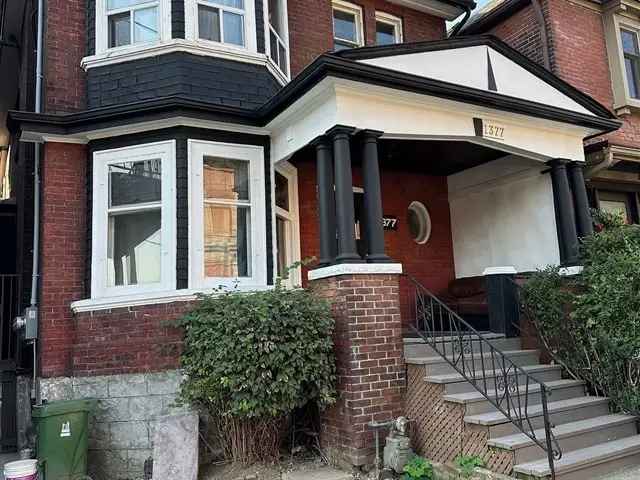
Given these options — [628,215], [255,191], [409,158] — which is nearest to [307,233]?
[255,191]

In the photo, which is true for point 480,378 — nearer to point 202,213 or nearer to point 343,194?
point 343,194

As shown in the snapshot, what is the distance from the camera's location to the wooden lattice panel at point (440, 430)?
4691 millimetres

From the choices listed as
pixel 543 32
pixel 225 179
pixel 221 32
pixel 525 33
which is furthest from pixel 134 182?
Answer: pixel 525 33

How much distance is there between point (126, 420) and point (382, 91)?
4.62m

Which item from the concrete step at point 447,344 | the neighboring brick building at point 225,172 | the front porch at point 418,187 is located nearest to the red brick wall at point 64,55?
the neighboring brick building at point 225,172

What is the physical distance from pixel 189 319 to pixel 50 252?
7.08 ft

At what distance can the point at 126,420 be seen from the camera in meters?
5.90

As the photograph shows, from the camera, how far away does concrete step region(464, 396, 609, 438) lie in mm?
4801

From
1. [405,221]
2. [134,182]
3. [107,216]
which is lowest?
[107,216]

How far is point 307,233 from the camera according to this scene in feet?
25.5

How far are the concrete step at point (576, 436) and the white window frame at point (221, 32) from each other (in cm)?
551

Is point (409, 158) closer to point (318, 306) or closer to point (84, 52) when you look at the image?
point (318, 306)

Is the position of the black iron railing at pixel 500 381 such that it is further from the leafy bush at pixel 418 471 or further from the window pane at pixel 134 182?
the window pane at pixel 134 182

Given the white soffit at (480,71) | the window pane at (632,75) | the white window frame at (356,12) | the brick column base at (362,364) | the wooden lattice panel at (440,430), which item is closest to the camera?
the wooden lattice panel at (440,430)
